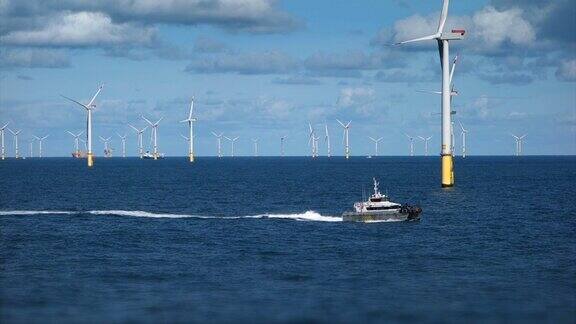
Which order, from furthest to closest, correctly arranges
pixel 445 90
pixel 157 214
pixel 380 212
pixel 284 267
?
pixel 445 90 → pixel 157 214 → pixel 380 212 → pixel 284 267

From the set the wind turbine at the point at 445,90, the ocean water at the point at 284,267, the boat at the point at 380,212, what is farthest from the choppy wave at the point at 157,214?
the wind turbine at the point at 445,90

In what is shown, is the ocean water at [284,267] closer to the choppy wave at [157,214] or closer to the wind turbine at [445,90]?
the choppy wave at [157,214]

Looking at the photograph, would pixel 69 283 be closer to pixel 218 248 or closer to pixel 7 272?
pixel 7 272

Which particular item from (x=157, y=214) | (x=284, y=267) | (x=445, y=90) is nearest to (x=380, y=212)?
(x=157, y=214)

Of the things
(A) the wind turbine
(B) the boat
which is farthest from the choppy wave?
(A) the wind turbine

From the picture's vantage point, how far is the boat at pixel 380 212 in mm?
127250

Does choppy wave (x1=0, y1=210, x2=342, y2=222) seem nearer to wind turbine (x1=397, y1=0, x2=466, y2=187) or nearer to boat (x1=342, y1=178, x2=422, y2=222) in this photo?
boat (x1=342, y1=178, x2=422, y2=222)

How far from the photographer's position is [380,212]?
418ft

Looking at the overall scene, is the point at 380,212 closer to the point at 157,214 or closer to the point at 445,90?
the point at 157,214

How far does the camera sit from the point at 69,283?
74188mm

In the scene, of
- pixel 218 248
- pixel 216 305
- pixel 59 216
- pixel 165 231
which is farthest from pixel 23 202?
pixel 216 305

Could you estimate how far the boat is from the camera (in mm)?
127250

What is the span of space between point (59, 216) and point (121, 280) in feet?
230

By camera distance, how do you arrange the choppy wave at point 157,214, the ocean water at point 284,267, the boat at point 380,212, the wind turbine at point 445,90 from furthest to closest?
the wind turbine at point 445,90
the choppy wave at point 157,214
the boat at point 380,212
the ocean water at point 284,267
